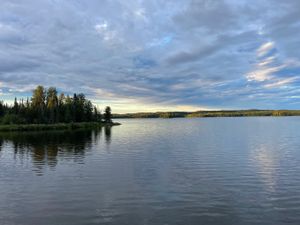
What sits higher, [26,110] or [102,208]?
[26,110]

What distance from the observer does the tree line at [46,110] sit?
16025 centimetres

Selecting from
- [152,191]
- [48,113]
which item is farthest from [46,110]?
[152,191]

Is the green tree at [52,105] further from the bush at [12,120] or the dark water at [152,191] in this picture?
the dark water at [152,191]

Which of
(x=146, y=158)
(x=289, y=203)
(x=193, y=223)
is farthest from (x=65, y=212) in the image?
(x=146, y=158)

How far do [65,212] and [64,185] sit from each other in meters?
9.18

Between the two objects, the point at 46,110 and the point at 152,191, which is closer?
the point at 152,191

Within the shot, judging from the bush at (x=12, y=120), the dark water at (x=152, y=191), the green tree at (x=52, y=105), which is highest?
the green tree at (x=52, y=105)

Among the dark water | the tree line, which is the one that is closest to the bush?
the tree line

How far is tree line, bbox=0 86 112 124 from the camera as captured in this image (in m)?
160

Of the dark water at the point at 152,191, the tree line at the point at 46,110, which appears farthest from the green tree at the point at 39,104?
the dark water at the point at 152,191

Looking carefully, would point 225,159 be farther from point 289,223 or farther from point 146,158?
point 289,223

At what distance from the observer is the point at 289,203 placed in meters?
23.8

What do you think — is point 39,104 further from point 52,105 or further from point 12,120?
point 12,120

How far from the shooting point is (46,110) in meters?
167
